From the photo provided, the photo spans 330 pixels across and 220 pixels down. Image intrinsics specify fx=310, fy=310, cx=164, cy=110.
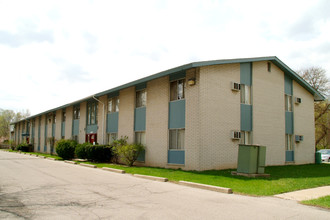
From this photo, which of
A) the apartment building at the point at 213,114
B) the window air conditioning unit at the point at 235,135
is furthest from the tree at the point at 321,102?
the window air conditioning unit at the point at 235,135

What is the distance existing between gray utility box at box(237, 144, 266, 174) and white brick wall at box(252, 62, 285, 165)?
4904 millimetres

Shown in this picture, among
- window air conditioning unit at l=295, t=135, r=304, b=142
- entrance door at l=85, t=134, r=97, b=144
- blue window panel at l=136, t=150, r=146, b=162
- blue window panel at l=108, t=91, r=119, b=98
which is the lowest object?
blue window panel at l=136, t=150, r=146, b=162

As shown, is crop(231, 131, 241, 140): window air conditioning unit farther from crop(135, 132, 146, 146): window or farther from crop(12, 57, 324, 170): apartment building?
crop(135, 132, 146, 146): window

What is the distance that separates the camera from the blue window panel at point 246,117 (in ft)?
57.3

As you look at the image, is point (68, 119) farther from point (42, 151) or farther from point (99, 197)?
point (99, 197)

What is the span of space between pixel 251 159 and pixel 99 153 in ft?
38.2

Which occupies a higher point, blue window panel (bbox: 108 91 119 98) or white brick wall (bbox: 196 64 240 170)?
blue window panel (bbox: 108 91 119 98)

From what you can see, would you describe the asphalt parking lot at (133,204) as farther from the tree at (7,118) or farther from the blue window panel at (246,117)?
the tree at (7,118)

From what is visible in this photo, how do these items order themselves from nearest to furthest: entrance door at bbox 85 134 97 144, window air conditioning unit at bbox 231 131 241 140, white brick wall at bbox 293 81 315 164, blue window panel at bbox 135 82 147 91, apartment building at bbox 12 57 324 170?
apartment building at bbox 12 57 324 170 < window air conditioning unit at bbox 231 131 241 140 < blue window panel at bbox 135 82 147 91 < white brick wall at bbox 293 81 315 164 < entrance door at bbox 85 134 97 144

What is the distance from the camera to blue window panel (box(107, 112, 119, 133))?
75.0 ft

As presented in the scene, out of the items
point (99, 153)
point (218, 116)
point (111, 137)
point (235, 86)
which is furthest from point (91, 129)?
point (235, 86)

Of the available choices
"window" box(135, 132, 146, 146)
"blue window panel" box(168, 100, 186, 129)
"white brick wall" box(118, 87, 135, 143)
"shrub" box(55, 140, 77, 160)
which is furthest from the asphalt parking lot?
"shrub" box(55, 140, 77, 160)

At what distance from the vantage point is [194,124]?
50.9 ft

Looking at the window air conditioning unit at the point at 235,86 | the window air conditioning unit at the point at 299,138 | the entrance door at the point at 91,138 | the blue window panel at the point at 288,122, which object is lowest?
the entrance door at the point at 91,138
